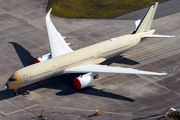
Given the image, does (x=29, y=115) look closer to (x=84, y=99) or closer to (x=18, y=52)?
(x=84, y=99)

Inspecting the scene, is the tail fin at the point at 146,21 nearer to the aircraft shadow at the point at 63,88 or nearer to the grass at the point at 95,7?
the aircraft shadow at the point at 63,88

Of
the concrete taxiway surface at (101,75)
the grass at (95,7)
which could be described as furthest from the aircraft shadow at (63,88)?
the grass at (95,7)

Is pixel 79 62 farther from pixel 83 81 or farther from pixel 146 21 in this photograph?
pixel 146 21

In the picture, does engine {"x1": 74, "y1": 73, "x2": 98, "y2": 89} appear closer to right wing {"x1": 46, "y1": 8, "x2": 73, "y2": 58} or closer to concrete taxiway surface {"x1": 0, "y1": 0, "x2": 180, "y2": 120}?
concrete taxiway surface {"x1": 0, "y1": 0, "x2": 180, "y2": 120}

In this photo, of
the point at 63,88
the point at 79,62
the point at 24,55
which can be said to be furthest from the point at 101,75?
the point at 24,55

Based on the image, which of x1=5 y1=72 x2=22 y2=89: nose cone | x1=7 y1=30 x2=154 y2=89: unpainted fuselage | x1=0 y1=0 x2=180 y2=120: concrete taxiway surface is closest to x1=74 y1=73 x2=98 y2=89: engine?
x1=0 y1=0 x2=180 y2=120: concrete taxiway surface

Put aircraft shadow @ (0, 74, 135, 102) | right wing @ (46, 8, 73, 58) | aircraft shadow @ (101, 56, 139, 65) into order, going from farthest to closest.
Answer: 1. aircraft shadow @ (101, 56, 139, 65)
2. right wing @ (46, 8, 73, 58)
3. aircraft shadow @ (0, 74, 135, 102)
